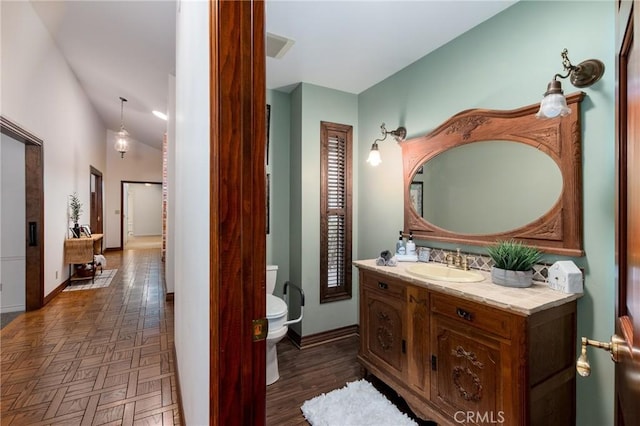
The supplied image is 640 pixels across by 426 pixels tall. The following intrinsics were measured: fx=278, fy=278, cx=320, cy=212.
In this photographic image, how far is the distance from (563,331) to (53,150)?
227 inches

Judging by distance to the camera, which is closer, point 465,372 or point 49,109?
point 465,372

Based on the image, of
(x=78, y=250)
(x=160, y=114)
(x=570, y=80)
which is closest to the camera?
(x=570, y=80)

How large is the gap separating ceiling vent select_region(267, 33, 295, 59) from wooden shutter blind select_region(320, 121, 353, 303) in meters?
0.82

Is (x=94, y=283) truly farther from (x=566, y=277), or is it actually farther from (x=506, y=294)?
(x=566, y=277)

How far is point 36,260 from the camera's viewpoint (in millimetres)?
3426

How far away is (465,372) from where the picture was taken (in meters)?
1.51

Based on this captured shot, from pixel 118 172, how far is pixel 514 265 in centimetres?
954

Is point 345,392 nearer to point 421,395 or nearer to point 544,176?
point 421,395

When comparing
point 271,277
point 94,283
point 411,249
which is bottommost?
point 94,283

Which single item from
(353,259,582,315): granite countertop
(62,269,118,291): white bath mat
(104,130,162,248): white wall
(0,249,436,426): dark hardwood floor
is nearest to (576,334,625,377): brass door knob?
(353,259,582,315): granite countertop

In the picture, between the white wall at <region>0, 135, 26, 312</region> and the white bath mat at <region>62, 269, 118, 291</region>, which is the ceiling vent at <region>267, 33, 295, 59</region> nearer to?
the white wall at <region>0, 135, 26, 312</region>

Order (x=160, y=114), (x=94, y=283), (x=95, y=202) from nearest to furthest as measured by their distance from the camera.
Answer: (x=94, y=283) < (x=160, y=114) < (x=95, y=202)

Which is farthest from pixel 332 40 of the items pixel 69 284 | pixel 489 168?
pixel 69 284

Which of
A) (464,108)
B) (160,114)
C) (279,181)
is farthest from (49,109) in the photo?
(464,108)
